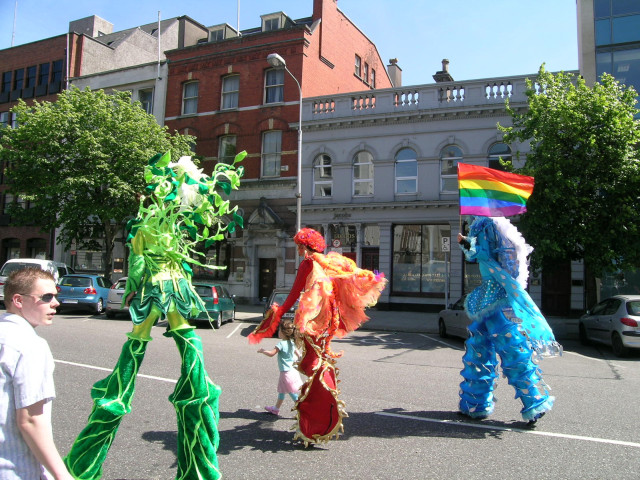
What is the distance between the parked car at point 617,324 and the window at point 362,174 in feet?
36.2

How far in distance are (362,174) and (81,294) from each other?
1205 cm

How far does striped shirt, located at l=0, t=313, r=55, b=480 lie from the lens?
2156 millimetres

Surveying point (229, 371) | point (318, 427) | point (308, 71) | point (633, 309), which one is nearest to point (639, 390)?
point (633, 309)

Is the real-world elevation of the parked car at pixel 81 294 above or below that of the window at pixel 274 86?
below

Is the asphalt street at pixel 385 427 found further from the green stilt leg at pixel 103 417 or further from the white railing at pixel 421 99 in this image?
the white railing at pixel 421 99

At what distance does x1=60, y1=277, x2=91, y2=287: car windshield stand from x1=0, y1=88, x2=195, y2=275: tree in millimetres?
3230

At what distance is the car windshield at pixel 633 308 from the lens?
1140 centimetres

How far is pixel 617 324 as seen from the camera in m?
11.5

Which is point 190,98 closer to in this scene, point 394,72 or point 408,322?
point 394,72

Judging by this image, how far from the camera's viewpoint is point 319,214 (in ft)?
73.8

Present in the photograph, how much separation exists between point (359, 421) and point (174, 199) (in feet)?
10.7

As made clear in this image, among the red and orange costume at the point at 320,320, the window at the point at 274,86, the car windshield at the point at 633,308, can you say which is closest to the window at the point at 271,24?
the window at the point at 274,86

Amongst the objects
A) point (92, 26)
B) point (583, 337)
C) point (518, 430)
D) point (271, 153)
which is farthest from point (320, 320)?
point (92, 26)

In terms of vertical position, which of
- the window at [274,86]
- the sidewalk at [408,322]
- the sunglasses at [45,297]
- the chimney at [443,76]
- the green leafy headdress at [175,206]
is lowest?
the sidewalk at [408,322]
